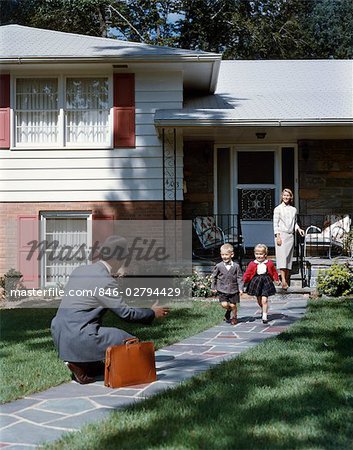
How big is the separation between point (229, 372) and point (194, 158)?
9.43 m

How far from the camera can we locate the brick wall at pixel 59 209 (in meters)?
13.7

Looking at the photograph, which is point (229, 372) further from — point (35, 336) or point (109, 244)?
point (35, 336)

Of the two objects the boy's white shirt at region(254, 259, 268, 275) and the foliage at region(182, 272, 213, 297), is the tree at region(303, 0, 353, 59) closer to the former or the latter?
the foliage at region(182, 272, 213, 297)

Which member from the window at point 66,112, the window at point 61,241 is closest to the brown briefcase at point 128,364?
the window at point 61,241

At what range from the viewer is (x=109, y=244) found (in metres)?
5.93

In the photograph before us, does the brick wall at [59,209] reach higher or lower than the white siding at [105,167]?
lower

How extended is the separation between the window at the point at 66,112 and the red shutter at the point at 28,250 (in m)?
1.72

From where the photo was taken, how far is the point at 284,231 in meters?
11.3

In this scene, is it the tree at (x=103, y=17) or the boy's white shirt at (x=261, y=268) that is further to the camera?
the tree at (x=103, y=17)

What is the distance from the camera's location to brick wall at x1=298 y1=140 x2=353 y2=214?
14.8 metres

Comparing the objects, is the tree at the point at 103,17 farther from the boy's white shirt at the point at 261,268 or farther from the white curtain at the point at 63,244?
the boy's white shirt at the point at 261,268

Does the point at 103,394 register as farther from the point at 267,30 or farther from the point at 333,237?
the point at 267,30

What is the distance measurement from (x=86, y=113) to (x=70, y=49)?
1399 mm

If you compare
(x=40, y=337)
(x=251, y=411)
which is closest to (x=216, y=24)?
(x=40, y=337)
